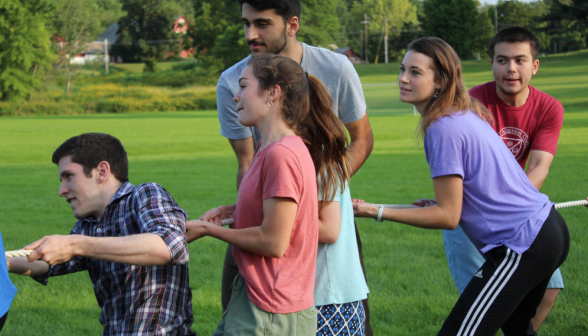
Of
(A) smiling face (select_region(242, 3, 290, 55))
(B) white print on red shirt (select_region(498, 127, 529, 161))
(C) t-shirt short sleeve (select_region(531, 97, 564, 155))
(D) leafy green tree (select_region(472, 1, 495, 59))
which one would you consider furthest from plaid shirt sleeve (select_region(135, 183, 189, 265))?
(D) leafy green tree (select_region(472, 1, 495, 59))

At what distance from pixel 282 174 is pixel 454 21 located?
282 ft

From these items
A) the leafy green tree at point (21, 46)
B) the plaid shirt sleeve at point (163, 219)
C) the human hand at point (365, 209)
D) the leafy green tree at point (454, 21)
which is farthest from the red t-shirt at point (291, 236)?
the leafy green tree at point (454, 21)

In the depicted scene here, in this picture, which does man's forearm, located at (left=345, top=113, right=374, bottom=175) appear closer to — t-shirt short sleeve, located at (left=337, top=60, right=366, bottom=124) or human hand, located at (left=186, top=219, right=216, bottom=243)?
t-shirt short sleeve, located at (left=337, top=60, right=366, bottom=124)

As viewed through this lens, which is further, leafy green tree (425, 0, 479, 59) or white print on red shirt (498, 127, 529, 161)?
leafy green tree (425, 0, 479, 59)

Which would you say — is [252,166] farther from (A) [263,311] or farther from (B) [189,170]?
(B) [189,170]

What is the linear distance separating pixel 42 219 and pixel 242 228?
27.4ft

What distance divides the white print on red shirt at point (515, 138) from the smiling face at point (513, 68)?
23 centimetres

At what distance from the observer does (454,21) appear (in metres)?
82.4

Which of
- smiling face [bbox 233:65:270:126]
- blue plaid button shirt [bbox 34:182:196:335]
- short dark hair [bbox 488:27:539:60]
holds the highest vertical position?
short dark hair [bbox 488:27:539:60]

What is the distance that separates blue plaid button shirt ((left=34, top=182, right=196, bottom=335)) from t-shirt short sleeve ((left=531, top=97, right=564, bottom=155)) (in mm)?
2812

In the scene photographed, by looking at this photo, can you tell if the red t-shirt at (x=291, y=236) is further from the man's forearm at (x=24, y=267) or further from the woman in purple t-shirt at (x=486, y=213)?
the man's forearm at (x=24, y=267)

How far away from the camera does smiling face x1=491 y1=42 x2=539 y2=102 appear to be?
4102 mm

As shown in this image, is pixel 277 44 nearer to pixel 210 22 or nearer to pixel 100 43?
pixel 210 22

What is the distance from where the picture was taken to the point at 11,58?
58969 mm
